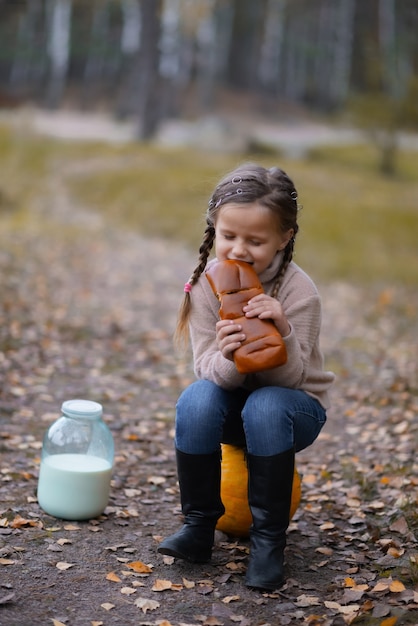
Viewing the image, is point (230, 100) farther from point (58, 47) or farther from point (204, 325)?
point (204, 325)

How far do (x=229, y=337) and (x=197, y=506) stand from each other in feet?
2.57

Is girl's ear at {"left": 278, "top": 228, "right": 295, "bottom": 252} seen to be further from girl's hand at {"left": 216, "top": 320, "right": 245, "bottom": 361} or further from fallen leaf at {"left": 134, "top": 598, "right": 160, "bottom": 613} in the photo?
fallen leaf at {"left": 134, "top": 598, "right": 160, "bottom": 613}

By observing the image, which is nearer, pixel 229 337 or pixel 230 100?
pixel 229 337

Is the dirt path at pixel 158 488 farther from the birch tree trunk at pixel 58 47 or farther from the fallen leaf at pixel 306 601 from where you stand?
the birch tree trunk at pixel 58 47

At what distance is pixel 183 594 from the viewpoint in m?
3.26

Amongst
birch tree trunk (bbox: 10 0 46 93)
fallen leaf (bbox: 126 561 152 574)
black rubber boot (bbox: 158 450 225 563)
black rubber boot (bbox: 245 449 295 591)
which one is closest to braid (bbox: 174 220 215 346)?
black rubber boot (bbox: 158 450 225 563)

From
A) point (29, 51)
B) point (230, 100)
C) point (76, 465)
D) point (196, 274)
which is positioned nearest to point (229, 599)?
point (76, 465)

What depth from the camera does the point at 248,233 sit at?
11.3 feet

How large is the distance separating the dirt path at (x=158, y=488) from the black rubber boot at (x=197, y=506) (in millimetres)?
96

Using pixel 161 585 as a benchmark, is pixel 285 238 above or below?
above

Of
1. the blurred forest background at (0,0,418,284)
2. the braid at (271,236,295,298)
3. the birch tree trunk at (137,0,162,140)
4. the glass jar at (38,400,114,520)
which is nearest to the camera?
the braid at (271,236,295,298)

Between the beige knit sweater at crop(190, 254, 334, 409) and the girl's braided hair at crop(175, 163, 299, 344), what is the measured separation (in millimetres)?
36

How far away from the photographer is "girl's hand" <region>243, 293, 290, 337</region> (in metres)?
3.28

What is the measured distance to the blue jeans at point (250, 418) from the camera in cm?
334
